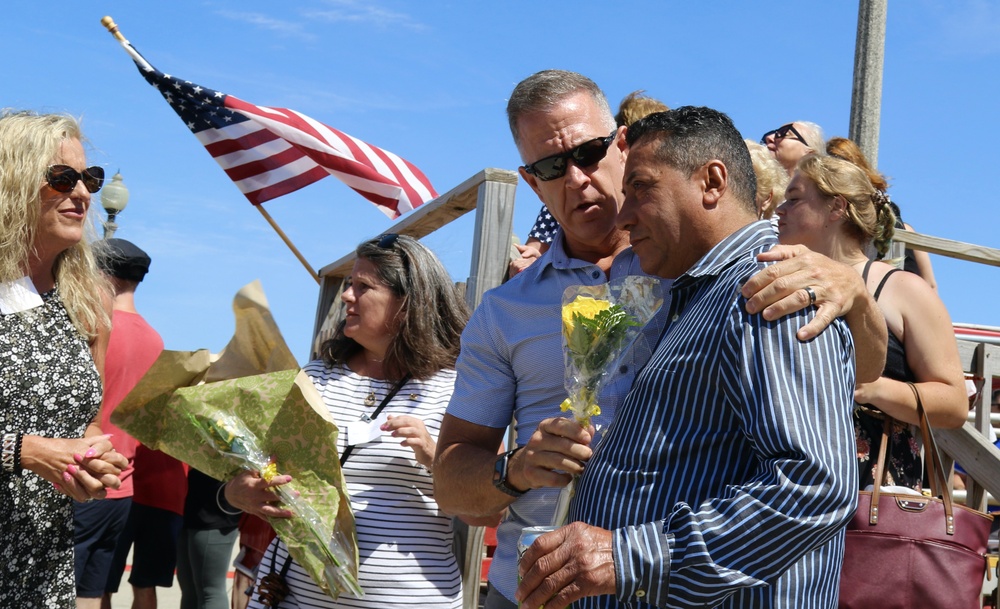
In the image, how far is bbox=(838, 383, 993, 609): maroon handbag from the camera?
118 inches

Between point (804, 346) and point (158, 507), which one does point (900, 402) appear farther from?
point (158, 507)

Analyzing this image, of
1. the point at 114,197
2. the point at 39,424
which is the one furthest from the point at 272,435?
the point at 114,197

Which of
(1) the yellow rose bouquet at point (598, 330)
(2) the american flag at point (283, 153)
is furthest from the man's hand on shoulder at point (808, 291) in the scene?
(2) the american flag at point (283, 153)

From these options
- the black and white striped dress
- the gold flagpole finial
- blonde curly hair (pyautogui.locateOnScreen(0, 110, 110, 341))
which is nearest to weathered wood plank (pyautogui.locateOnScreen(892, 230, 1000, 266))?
the black and white striped dress

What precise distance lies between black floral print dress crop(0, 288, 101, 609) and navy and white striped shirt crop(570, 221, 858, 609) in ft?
7.69

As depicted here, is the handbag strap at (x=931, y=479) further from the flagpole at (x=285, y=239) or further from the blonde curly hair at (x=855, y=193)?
the flagpole at (x=285, y=239)

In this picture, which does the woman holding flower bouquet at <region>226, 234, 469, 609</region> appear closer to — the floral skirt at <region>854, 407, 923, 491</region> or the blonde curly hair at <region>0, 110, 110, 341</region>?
the blonde curly hair at <region>0, 110, 110, 341</region>

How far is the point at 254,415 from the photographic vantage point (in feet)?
12.4

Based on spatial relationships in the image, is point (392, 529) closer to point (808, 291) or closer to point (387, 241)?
point (387, 241)

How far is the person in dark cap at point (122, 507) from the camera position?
5633 millimetres

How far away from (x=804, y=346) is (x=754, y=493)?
0.29 m

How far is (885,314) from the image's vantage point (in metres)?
3.43

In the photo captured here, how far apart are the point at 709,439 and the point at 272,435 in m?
2.02

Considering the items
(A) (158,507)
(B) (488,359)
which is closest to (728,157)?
(B) (488,359)
